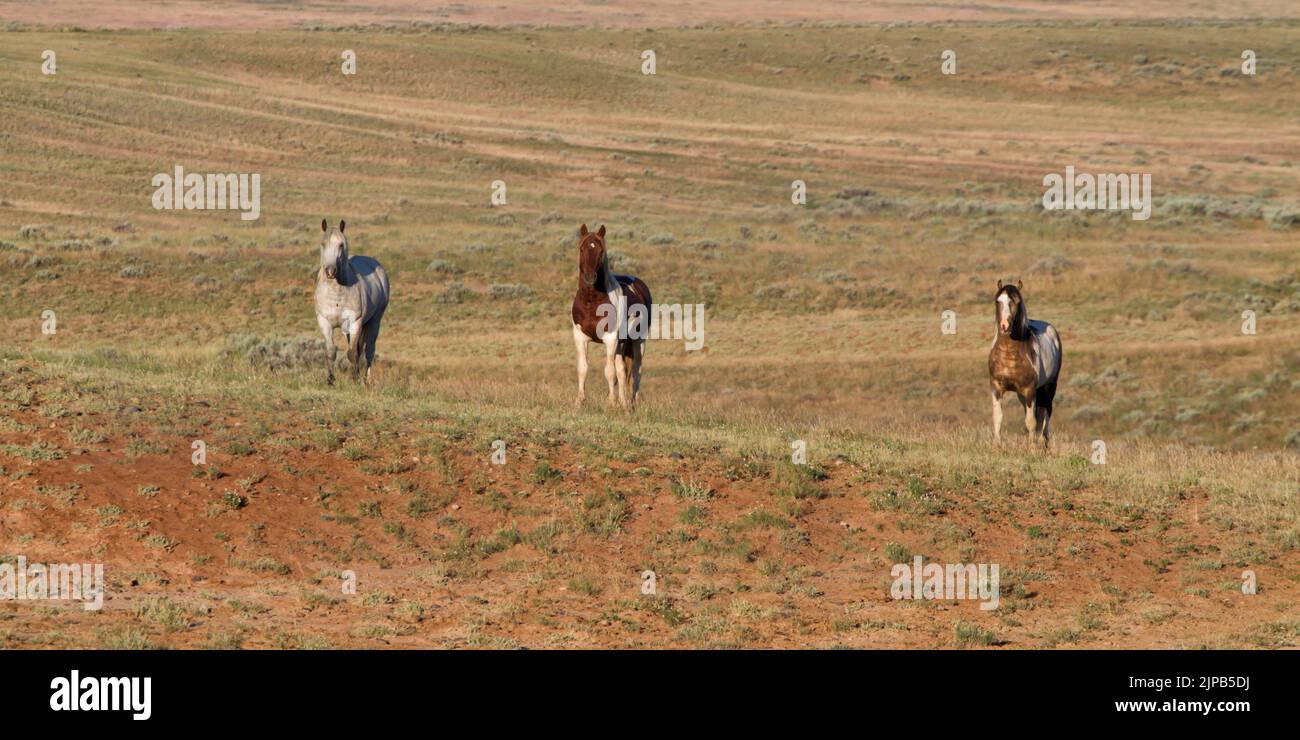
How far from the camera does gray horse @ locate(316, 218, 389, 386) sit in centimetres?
1989

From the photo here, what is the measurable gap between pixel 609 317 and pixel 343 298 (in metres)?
3.86

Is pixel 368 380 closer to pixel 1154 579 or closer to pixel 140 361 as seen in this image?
pixel 140 361

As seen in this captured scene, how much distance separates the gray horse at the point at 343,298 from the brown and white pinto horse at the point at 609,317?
10.2 ft

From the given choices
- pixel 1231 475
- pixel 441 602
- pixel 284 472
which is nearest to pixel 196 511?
pixel 284 472

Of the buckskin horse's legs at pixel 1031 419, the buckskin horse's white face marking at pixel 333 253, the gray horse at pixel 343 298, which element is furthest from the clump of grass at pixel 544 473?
the buckskin horse's legs at pixel 1031 419

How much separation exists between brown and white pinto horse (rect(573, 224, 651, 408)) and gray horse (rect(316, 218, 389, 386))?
3096mm

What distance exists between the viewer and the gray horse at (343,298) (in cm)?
1989

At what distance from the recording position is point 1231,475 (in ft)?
59.0

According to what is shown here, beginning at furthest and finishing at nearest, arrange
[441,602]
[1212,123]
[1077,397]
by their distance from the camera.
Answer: [1212,123] → [1077,397] → [441,602]

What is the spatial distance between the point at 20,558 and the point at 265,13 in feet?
404

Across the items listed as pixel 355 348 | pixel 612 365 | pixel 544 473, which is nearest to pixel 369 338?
pixel 355 348

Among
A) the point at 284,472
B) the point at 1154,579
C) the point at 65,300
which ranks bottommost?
the point at 1154,579

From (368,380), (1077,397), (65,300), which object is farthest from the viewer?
(65,300)

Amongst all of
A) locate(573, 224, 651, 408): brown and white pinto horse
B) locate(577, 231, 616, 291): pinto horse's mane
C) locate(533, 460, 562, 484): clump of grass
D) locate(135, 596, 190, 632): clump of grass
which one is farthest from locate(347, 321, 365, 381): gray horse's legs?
locate(135, 596, 190, 632): clump of grass
